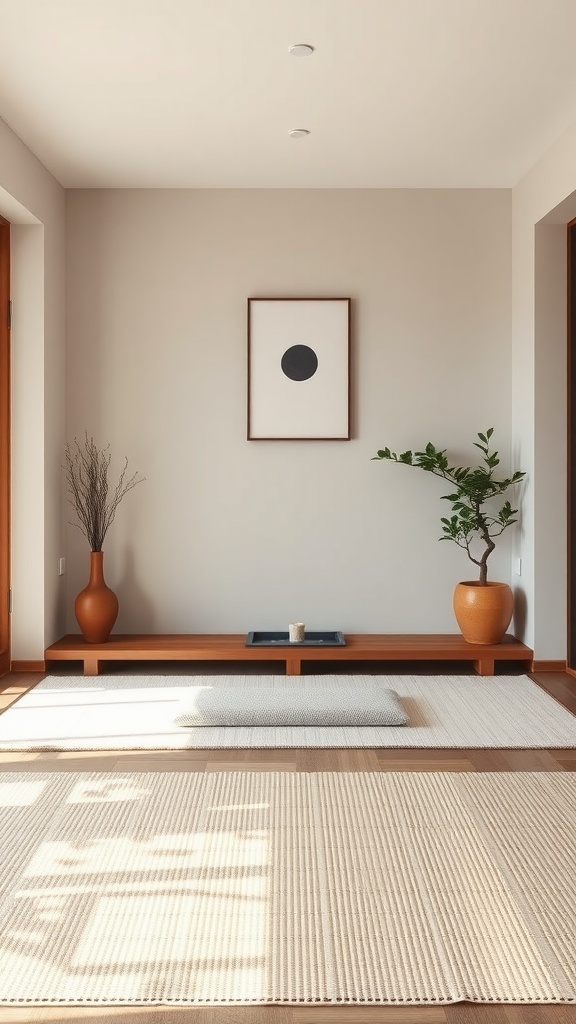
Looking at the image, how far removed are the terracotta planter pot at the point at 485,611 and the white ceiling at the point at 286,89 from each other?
2.27 meters

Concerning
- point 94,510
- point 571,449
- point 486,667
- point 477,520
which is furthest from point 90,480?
point 571,449

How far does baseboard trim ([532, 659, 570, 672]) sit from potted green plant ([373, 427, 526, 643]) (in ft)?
0.77

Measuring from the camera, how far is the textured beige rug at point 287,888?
1926mm

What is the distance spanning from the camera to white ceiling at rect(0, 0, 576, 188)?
317cm

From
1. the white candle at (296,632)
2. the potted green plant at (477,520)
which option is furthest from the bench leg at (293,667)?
the potted green plant at (477,520)

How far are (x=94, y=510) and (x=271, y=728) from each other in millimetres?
1799

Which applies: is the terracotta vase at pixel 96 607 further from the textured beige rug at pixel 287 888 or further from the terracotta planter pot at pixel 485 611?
the terracotta planter pot at pixel 485 611

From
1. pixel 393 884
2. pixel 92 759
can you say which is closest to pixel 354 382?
pixel 92 759

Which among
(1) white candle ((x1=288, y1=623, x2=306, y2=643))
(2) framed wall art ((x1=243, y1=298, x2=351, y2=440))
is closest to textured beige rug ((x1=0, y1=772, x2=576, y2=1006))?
(1) white candle ((x1=288, y1=623, x2=306, y2=643))

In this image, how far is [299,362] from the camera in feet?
16.8

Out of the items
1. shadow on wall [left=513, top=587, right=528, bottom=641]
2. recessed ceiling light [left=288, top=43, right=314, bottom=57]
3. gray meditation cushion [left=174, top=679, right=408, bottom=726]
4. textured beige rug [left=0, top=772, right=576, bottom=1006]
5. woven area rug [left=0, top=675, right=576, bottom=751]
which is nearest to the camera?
textured beige rug [left=0, top=772, right=576, bottom=1006]

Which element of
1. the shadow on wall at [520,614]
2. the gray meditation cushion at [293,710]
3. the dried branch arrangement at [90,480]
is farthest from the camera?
the dried branch arrangement at [90,480]

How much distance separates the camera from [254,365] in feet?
16.8

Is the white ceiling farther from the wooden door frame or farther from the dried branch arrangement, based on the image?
the dried branch arrangement
